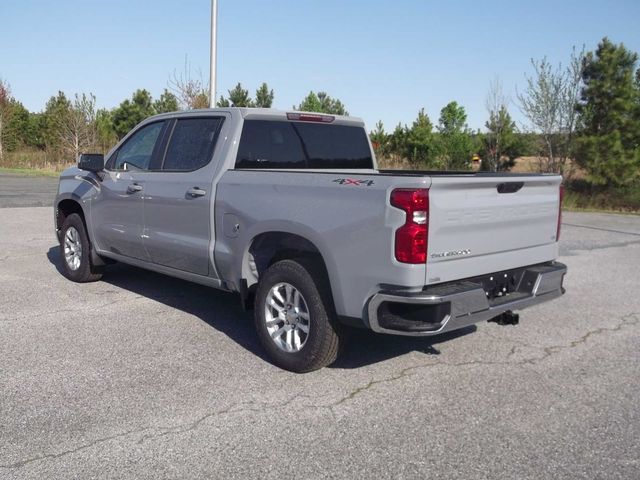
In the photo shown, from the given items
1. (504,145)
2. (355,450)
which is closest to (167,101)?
(504,145)

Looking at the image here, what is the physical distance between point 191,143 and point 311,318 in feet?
7.33

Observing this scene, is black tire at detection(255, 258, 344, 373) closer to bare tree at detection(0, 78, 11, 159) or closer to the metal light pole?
the metal light pole

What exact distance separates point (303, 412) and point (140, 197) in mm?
3114

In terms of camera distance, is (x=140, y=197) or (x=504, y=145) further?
(x=504, y=145)

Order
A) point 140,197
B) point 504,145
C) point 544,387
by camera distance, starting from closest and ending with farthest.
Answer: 1. point 544,387
2. point 140,197
3. point 504,145

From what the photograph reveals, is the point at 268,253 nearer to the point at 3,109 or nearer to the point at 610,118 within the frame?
the point at 610,118

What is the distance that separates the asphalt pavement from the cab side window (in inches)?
55.8

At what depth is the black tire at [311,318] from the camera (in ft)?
14.4

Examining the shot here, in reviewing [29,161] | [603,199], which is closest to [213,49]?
[603,199]

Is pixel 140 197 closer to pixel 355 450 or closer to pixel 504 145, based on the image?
pixel 355 450

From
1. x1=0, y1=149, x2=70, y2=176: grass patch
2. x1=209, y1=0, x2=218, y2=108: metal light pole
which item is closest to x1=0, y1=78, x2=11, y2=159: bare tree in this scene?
x1=0, y1=149, x2=70, y2=176: grass patch

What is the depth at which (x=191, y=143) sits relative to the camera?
579cm

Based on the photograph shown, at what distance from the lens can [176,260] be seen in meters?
5.77

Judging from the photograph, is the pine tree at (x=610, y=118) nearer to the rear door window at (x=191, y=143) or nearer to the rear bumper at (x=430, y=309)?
the rear door window at (x=191, y=143)
